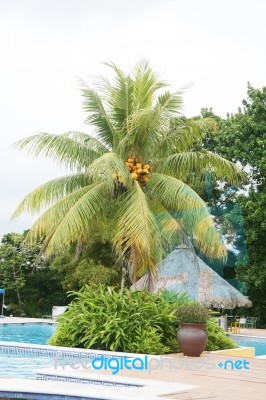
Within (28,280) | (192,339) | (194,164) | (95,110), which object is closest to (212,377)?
(192,339)

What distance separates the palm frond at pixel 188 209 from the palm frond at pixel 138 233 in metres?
0.54

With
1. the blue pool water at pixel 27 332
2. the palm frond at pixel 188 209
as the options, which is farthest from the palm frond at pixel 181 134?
the blue pool water at pixel 27 332

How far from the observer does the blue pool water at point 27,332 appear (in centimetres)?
2094

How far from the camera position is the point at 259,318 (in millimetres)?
28844

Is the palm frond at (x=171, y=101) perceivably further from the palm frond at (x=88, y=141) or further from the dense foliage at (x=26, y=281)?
the dense foliage at (x=26, y=281)

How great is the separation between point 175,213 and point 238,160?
478 inches

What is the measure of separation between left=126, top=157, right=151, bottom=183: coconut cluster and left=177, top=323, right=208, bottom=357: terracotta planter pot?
3.50 metres

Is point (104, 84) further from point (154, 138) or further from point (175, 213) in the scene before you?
point (175, 213)

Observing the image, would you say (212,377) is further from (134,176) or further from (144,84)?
(144,84)

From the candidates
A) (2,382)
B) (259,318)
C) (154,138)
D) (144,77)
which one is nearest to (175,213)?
(154,138)

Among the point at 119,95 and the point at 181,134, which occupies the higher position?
the point at 119,95

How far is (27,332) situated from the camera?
23.4 m

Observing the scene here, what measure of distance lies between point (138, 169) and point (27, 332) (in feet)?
37.1

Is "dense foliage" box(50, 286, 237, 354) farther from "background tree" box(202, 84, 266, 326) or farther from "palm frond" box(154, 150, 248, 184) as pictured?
"background tree" box(202, 84, 266, 326)
